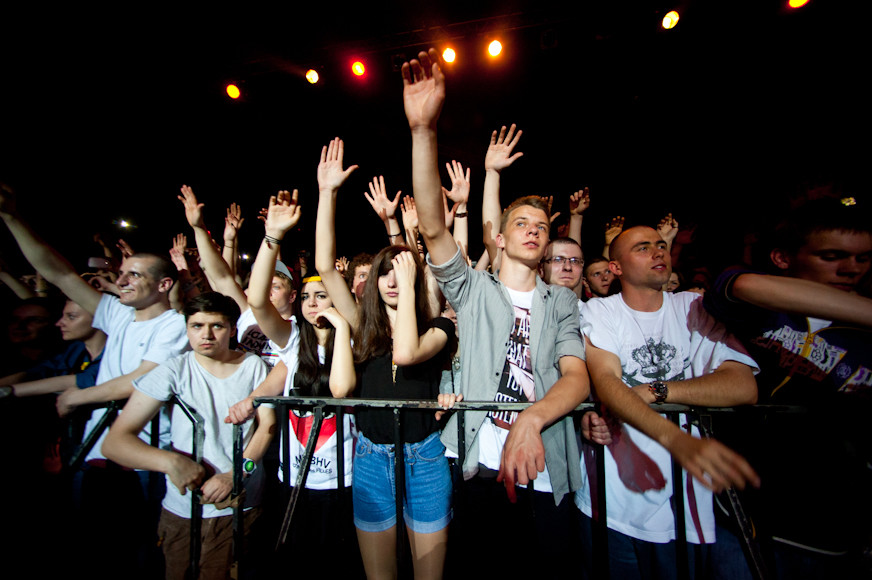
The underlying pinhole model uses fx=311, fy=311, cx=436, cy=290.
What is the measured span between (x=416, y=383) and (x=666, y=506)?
157cm

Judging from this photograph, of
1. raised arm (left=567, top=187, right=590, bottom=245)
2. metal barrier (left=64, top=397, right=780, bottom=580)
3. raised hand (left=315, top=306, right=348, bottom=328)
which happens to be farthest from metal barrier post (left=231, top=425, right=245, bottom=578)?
raised arm (left=567, top=187, right=590, bottom=245)

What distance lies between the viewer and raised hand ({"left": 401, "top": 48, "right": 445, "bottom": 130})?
164 centimetres

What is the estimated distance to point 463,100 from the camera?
6.34m

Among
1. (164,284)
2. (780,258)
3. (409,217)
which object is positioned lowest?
(780,258)

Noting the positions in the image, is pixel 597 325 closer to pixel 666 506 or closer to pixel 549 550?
pixel 666 506

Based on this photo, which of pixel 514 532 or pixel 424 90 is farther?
pixel 514 532

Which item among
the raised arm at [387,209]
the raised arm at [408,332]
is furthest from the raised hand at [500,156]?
the raised arm at [408,332]

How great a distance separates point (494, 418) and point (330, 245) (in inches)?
68.2

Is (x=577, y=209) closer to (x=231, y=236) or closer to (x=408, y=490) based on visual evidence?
(x=408, y=490)

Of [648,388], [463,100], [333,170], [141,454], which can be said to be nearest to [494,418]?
[648,388]

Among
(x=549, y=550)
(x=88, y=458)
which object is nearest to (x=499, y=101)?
(x=549, y=550)

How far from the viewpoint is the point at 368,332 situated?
2.27 meters

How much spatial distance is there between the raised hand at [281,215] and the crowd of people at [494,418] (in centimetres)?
15

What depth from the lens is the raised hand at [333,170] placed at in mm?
2637
